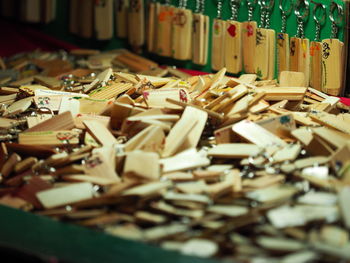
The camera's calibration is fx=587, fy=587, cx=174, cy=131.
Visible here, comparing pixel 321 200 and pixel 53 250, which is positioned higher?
pixel 321 200

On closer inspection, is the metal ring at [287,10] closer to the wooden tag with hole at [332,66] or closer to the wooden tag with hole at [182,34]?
the wooden tag with hole at [332,66]

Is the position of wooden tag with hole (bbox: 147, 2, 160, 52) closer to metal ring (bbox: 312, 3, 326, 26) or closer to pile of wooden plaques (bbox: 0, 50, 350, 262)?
pile of wooden plaques (bbox: 0, 50, 350, 262)

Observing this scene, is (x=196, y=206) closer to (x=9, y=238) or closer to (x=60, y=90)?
(x=9, y=238)

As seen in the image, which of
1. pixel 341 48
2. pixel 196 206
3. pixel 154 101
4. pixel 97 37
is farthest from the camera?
pixel 97 37

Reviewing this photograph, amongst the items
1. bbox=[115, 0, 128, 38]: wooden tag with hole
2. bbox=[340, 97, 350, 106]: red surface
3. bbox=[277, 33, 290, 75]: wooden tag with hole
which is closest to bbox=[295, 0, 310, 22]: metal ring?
bbox=[277, 33, 290, 75]: wooden tag with hole

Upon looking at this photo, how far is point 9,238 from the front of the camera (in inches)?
64.2

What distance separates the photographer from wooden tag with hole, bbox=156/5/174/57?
363 centimetres

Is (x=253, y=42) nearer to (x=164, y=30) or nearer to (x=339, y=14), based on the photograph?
(x=339, y=14)

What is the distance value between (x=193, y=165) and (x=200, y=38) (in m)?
1.64

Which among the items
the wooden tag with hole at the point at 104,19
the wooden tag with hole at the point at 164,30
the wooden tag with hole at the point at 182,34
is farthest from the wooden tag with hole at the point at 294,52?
the wooden tag with hole at the point at 104,19

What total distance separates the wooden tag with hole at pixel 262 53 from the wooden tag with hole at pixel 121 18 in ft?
4.25

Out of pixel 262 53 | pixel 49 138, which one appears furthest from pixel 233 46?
pixel 49 138

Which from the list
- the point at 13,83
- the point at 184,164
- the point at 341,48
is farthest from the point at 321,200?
the point at 13,83

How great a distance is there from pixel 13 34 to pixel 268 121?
9.42 ft
